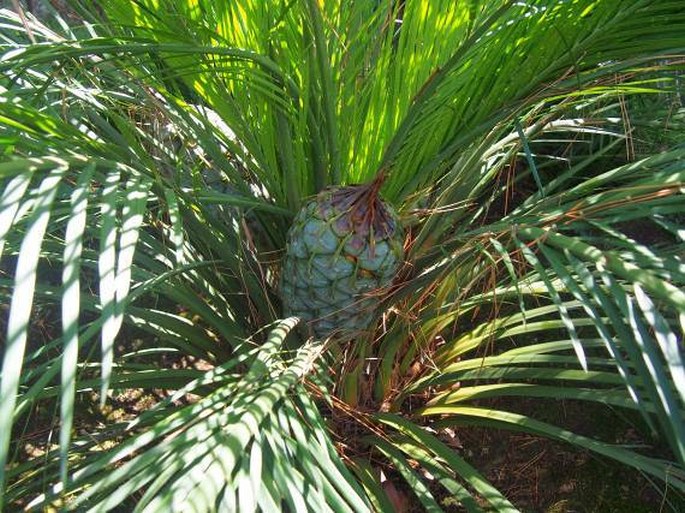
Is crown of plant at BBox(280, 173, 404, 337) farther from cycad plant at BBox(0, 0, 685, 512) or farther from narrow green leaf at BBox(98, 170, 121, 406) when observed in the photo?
narrow green leaf at BBox(98, 170, 121, 406)

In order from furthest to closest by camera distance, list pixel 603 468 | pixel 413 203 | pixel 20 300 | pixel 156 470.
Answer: pixel 603 468, pixel 413 203, pixel 156 470, pixel 20 300

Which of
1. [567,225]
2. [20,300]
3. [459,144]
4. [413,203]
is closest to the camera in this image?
[20,300]

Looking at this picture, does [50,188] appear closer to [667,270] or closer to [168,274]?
[168,274]

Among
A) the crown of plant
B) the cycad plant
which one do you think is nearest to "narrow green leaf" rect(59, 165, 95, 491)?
the cycad plant

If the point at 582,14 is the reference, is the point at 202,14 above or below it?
above

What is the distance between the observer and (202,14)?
0.74m

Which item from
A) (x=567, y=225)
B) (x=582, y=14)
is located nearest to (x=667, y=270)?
(x=567, y=225)

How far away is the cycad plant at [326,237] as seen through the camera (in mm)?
488

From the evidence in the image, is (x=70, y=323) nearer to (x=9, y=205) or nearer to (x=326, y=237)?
(x=9, y=205)

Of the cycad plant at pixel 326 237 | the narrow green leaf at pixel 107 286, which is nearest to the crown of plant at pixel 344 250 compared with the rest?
the cycad plant at pixel 326 237

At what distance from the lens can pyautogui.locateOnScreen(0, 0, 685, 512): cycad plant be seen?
49 centimetres

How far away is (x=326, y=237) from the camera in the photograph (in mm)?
715

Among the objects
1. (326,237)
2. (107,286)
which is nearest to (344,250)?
(326,237)

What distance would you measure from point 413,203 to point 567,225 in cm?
25
